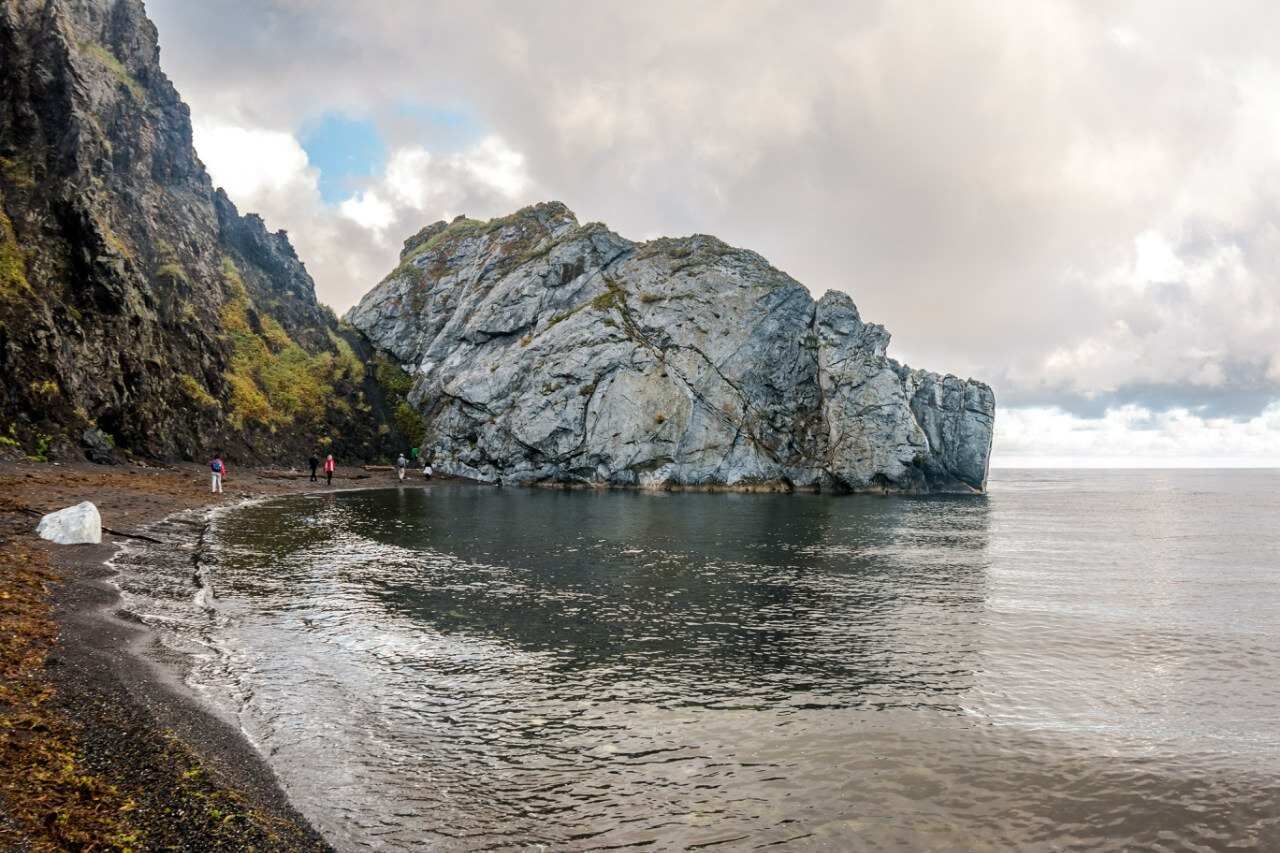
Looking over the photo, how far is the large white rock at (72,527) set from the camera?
2831 cm

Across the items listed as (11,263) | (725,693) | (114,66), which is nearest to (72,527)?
(725,693)

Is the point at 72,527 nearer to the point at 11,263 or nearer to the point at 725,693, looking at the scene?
the point at 725,693

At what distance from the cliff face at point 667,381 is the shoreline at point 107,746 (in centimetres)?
9354

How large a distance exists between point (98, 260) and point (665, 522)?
59103 mm

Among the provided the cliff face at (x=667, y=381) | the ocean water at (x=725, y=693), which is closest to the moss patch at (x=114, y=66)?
the cliff face at (x=667, y=381)

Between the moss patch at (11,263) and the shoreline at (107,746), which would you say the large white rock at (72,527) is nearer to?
the shoreline at (107,746)

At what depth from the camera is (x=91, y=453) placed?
185 feet

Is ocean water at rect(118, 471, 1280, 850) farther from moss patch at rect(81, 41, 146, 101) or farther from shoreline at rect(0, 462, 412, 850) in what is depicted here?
moss patch at rect(81, 41, 146, 101)

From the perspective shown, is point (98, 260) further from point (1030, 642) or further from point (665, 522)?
point (1030, 642)

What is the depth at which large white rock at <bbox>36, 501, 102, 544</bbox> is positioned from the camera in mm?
28312

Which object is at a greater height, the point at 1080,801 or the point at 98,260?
the point at 98,260

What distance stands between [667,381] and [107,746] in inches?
4311

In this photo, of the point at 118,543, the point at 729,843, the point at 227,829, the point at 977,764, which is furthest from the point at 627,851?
the point at 118,543

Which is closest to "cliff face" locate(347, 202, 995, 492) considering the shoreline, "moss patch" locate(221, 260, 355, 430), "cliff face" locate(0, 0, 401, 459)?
"cliff face" locate(0, 0, 401, 459)
